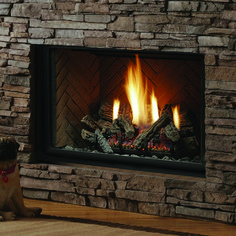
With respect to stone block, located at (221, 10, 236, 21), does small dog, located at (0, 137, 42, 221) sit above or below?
below

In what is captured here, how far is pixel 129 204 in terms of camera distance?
315 cm

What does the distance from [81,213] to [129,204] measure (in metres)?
0.27

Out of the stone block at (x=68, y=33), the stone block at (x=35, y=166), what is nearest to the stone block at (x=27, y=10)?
the stone block at (x=68, y=33)

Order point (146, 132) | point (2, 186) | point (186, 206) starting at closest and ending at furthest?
point (2, 186)
point (186, 206)
point (146, 132)

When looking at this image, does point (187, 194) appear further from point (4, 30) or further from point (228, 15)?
point (4, 30)

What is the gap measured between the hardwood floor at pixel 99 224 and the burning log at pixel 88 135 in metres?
0.40

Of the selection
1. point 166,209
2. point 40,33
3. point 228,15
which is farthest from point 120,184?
point 228,15

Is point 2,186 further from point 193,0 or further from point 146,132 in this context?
point 193,0

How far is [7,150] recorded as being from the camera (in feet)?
9.02

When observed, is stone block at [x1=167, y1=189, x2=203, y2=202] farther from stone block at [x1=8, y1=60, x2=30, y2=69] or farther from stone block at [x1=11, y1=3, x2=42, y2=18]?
stone block at [x1=11, y1=3, x2=42, y2=18]

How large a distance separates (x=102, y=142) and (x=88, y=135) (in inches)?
4.2

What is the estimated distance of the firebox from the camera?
124 inches

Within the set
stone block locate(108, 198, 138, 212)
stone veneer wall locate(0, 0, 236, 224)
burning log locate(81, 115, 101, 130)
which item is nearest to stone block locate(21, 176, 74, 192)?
stone veneer wall locate(0, 0, 236, 224)

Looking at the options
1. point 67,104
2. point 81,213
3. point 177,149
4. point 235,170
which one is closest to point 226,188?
point 235,170
